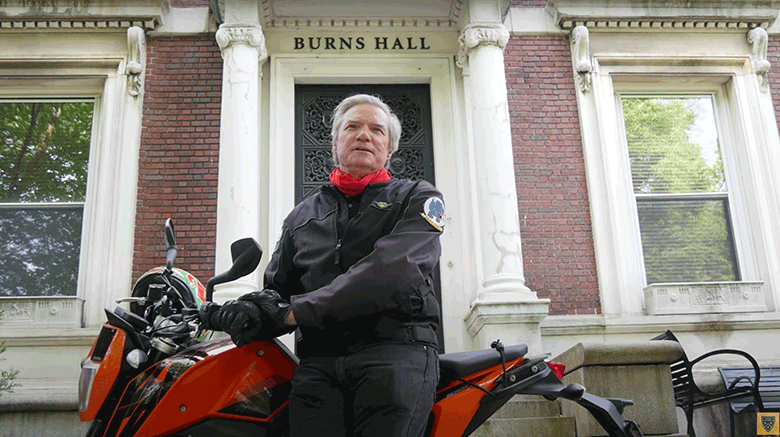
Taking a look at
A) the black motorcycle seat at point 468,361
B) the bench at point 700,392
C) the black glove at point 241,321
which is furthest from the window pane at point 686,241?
the black glove at point 241,321

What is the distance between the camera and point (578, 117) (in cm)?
795

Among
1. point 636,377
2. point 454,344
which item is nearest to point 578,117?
point 454,344

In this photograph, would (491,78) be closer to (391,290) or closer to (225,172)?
(225,172)

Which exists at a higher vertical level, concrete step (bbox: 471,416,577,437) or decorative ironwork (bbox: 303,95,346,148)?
decorative ironwork (bbox: 303,95,346,148)

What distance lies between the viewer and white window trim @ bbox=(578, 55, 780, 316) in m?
7.49

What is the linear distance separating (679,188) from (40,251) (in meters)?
7.29

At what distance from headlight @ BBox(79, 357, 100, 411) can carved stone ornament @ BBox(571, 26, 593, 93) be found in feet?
22.8

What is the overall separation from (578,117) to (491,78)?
1352 millimetres

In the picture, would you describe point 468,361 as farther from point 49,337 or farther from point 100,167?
point 100,167

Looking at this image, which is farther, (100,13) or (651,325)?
(100,13)

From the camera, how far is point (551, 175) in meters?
7.71

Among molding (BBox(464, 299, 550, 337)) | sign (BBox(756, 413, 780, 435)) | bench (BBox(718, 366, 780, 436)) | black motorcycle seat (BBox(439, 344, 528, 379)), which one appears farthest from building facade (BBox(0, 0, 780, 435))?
black motorcycle seat (BBox(439, 344, 528, 379))

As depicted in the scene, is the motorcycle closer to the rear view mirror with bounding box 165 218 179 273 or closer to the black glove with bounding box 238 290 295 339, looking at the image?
the rear view mirror with bounding box 165 218 179 273

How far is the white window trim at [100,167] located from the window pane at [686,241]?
18.8 ft
